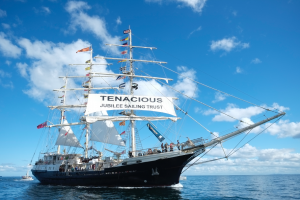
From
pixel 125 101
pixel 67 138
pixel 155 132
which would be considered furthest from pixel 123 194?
pixel 67 138

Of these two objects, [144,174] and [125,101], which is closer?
[144,174]

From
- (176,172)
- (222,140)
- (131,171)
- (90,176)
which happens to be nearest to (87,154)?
(90,176)

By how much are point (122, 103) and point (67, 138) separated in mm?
17364

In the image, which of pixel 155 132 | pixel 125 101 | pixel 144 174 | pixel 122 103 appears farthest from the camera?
pixel 125 101

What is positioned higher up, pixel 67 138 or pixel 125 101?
pixel 125 101

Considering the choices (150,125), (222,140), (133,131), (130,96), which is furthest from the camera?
(130,96)

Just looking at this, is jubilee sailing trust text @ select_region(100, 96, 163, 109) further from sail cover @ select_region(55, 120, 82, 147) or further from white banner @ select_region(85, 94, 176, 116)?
sail cover @ select_region(55, 120, 82, 147)

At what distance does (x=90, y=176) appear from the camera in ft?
98.1

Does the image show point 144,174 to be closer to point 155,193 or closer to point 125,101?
point 155,193

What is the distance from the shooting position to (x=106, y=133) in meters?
35.6

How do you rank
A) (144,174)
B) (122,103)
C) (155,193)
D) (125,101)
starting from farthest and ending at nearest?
(125,101), (122,103), (144,174), (155,193)

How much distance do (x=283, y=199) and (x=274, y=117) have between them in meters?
7.74

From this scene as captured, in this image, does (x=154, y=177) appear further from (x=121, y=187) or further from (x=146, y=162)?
(x=121, y=187)

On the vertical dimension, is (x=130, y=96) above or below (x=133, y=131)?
above
